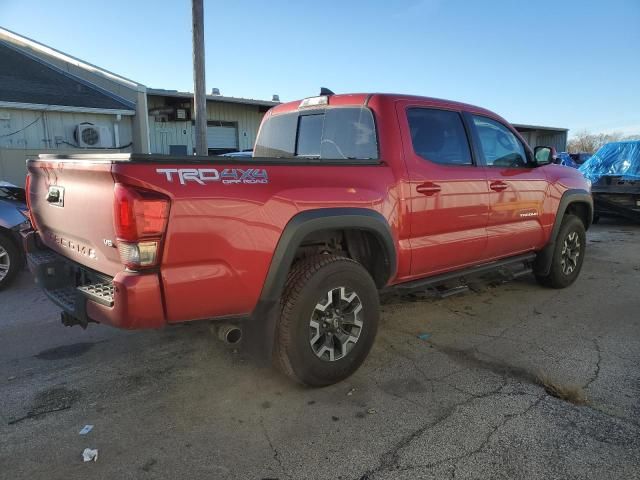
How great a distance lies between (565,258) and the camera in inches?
229

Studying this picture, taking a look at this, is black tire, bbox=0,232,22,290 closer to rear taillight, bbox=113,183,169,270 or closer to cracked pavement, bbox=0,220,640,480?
cracked pavement, bbox=0,220,640,480

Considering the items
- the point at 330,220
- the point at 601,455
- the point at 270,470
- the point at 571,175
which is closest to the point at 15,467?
the point at 270,470

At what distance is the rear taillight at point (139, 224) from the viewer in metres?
2.35

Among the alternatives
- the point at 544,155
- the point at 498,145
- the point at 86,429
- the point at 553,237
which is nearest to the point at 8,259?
the point at 86,429

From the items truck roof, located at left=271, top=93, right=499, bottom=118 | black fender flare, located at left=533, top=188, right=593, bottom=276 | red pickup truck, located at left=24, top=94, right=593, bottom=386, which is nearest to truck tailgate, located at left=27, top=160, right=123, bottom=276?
red pickup truck, located at left=24, top=94, right=593, bottom=386

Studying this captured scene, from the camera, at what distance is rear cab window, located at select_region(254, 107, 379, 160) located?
3740 mm

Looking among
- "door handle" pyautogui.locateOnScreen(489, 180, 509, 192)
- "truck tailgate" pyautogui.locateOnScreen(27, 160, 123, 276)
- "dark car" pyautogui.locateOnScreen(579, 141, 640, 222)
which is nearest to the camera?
"truck tailgate" pyautogui.locateOnScreen(27, 160, 123, 276)

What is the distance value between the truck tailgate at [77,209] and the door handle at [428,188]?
2.24 meters

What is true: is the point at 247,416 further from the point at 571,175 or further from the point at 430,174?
the point at 571,175

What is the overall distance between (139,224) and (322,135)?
7.13 ft

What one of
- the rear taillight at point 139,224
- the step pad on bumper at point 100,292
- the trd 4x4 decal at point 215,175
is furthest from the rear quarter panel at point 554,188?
the step pad on bumper at point 100,292

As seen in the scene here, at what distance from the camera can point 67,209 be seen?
120 inches

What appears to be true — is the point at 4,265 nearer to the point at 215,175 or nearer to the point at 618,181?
the point at 215,175

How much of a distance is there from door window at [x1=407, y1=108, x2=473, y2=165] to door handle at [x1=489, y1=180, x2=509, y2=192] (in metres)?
0.33
